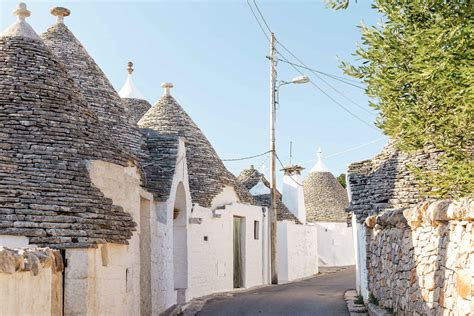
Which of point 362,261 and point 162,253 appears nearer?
point 162,253

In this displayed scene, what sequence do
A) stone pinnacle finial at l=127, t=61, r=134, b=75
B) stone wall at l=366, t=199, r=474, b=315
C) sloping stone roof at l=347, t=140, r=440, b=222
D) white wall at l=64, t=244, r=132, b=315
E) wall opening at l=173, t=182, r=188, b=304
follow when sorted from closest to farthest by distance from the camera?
1. stone wall at l=366, t=199, r=474, b=315
2. white wall at l=64, t=244, r=132, b=315
3. sloping stone roof at l=347, t=140, r=440, b=222
4. wall opening at l=173, t=182, r=188, b=304
5. stone pinnacle finial at l=127, t=61, r=134, b=75

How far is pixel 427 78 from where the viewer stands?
7.36 m

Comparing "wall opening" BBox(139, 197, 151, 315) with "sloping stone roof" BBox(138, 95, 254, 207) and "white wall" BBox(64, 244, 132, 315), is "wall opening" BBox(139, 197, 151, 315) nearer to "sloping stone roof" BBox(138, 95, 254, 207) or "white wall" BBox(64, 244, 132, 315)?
"white wall" BBox(64, 244, 132, 315)

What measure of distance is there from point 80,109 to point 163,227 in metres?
4.41

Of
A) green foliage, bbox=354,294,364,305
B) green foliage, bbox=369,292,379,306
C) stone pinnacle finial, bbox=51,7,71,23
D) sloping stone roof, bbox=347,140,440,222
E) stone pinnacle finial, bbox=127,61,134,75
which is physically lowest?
green foliage, bbox=354,294,364,305

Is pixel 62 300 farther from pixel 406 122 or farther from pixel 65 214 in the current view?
pixel 406 122

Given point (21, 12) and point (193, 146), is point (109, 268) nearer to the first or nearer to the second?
point (21, 12)

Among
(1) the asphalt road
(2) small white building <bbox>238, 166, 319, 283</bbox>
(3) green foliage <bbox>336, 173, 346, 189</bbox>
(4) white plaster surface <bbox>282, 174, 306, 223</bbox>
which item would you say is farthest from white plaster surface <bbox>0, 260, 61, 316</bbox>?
(3) green foliage <bbox>336, 173, 346, 189</bbox>

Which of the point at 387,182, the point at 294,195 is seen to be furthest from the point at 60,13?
the point at 294,195

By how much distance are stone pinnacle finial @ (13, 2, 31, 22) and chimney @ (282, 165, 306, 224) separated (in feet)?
68.4

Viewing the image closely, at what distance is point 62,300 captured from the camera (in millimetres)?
8820

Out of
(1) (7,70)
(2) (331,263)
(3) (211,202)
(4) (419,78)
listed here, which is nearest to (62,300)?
(1) (7,70)

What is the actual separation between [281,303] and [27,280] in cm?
1056

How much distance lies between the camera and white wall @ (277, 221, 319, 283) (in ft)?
86.8
